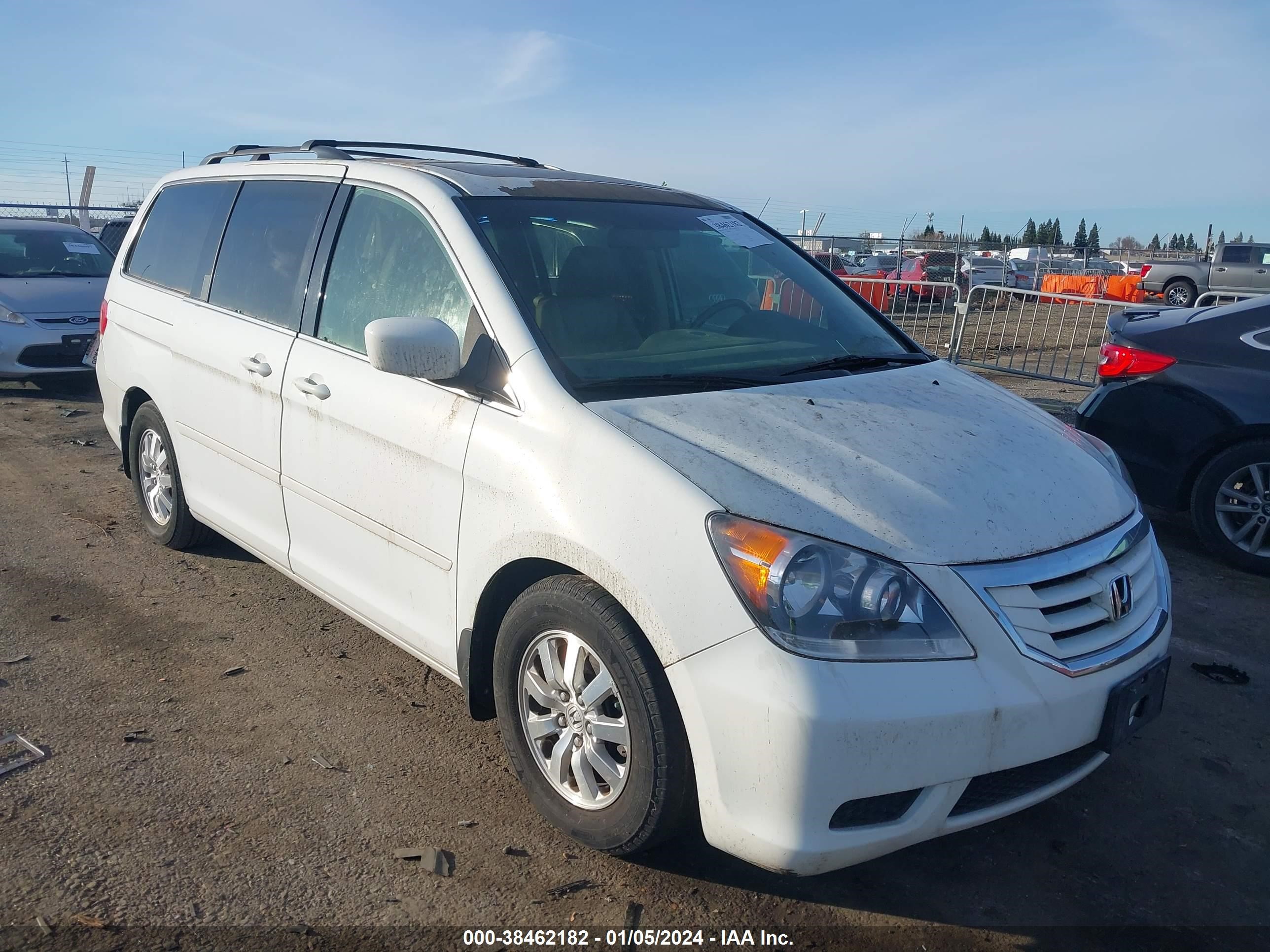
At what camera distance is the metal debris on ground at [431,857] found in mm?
2785

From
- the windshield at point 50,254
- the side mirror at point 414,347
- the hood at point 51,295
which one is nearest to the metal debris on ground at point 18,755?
the side mirror at point 414,347

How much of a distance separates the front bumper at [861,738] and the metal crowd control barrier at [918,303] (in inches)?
354

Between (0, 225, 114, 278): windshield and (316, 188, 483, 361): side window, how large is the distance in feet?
26.7

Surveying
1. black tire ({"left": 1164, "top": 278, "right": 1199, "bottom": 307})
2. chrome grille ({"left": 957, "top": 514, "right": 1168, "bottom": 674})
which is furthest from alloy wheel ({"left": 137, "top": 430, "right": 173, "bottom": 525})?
black tire ({"left": 1164, "top": 278, "right": 1199, "bottom": 307})

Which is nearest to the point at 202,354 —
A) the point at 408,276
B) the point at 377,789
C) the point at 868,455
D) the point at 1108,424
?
the point at 408,276

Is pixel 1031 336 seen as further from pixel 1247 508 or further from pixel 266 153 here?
pixel 266 153

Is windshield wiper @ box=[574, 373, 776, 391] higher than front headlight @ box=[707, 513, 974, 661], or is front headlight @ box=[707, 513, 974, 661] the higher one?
windshield wiper @ box=[574, 373, 776, 391]

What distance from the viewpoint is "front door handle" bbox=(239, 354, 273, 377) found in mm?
3885

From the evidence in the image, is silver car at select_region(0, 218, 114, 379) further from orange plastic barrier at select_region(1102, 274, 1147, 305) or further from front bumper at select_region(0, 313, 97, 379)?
orange plastic barrier at select_region(1102, 274, 1147, 305)

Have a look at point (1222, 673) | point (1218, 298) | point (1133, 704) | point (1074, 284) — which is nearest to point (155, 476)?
point (1133, 704)

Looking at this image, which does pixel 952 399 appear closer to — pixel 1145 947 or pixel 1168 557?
pixel 1145 947

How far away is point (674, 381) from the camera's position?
308 centimetres

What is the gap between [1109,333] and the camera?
6219 mm

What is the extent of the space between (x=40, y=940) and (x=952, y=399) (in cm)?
298
